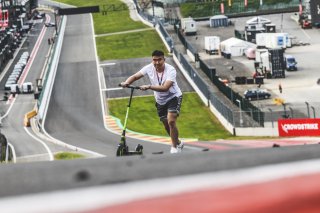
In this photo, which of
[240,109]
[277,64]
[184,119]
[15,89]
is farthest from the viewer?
[15,89]

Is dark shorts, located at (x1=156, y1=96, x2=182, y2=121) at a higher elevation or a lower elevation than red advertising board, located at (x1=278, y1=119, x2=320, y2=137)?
higher

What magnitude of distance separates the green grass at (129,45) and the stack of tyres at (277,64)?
2393cm

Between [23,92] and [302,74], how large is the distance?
99.8 feet

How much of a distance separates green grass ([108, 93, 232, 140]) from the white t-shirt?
35.9 m

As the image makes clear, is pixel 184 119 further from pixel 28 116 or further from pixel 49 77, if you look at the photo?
pixel 49 77

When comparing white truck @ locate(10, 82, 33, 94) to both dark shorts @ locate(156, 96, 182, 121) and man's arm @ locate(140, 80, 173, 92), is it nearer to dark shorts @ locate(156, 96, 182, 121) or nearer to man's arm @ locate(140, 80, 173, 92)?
dark shorts @ locate(156, 96, 182, 121)

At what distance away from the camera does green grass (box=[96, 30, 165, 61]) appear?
300 feet

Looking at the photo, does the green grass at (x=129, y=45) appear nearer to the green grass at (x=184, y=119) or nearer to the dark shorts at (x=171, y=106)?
the green grass at (x=184, y=119)

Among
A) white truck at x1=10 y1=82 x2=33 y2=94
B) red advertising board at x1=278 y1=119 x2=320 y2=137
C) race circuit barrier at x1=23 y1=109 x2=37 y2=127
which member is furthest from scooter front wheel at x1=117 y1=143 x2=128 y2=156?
white truck at x1=10 y1=82 x2=33 y2=94

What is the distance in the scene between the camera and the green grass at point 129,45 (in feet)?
300

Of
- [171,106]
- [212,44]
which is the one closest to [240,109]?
[171,106]

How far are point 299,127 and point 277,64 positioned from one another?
33.7m

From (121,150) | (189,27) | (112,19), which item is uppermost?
(121,150)

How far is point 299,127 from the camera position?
36.3 m
